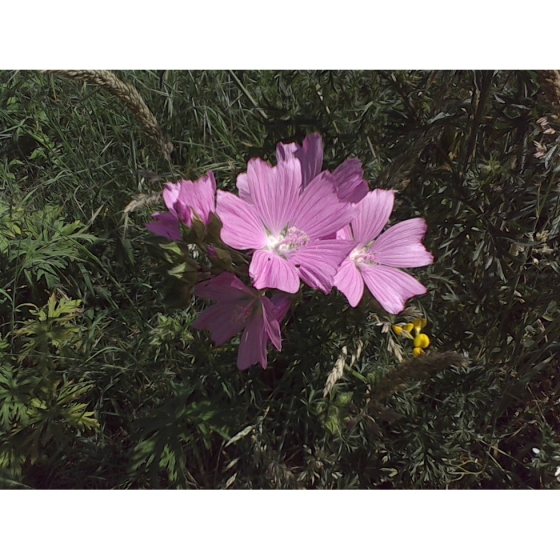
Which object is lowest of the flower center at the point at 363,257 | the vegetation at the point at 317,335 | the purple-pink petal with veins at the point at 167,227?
the vegetation at the point at 317,335

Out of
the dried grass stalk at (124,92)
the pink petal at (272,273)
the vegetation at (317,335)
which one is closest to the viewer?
the pink petal at (272,273)

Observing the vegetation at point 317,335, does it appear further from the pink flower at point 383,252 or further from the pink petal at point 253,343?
the pink petal at point 253,343

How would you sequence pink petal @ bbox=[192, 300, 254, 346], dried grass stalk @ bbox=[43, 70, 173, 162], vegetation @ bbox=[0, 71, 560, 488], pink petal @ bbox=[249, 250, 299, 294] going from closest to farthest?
pink petal @ bbox=[249, 250, 299, 294] < pink petal @ bbox=[192, 300, 254, 346] < dried grass stalk @ bbox=[43, 70, 173, 162] < vegetation @ bbox=[0, 71, 560, 488]

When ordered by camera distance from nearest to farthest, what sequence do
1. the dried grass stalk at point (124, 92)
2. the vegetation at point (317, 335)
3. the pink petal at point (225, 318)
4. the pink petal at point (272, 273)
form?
the pink petal at point (272, 273)
the pink petal at point (225, 318)
the dried grass stalk at point (124, 92)
the vegetation at point (317, 335)

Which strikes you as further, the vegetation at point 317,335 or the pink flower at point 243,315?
the vegetation at point 317,335

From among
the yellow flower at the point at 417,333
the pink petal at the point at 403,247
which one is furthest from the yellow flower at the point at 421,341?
the pink petal at the point at 403,247

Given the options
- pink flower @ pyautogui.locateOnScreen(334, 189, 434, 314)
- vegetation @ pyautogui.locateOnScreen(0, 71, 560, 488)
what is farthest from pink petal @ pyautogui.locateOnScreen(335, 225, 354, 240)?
vegetation @ pyautogui.locateOnScreen(0, 71, 560, 488)

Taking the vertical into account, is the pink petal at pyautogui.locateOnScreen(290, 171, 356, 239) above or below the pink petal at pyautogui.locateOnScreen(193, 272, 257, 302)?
above

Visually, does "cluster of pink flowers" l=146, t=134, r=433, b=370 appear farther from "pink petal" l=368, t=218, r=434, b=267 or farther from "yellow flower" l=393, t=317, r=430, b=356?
"yellow flower" l=393, t=317, r=430, b=356
